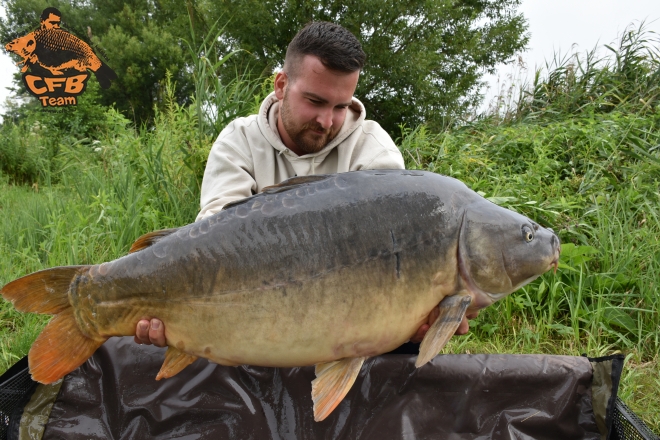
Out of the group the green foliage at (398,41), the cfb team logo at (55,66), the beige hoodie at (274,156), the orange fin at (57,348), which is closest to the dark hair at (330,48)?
the beige hoodie at (274,156)

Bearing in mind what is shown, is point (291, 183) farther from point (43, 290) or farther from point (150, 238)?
point (43, 290)

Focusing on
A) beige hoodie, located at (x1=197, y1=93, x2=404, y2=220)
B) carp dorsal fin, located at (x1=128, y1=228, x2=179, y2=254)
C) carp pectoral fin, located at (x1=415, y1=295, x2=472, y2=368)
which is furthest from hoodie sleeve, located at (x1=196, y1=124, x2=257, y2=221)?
carp pectoral fin, located at (x1=415, y1=295, x2=472, y2=368)

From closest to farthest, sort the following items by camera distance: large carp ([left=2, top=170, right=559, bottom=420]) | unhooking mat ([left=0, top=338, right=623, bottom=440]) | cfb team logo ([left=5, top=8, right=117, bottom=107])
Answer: large carp ([left=2, top=170, right=559, bottom=420]) → unhooking mat ([left=0, top=338, right=623, bottom=440]) → cfb team logo ([left=5, top=8, right=117, bottom=107])

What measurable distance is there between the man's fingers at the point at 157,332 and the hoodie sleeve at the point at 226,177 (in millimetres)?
615

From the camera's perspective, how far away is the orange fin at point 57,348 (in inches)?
49.0

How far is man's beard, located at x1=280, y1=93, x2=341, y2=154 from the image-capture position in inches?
72.8

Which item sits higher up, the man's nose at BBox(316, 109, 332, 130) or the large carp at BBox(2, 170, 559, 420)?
the man's nose at BBox(316, 109, 332, 130)

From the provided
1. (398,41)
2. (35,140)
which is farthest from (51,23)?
(398,41)

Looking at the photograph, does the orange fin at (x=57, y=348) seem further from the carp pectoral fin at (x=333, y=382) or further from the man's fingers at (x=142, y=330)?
the carp pectoral fin at (x=333, y=382)

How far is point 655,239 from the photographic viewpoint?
2.39 m

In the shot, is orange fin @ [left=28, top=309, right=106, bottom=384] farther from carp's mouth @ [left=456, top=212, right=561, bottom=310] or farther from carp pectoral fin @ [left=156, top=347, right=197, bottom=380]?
carp's mouth @ [left=456, top=212, right=561, bottom=310]

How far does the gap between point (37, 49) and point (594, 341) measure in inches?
360

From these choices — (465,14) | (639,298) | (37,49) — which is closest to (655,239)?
(639,298)

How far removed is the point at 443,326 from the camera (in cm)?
120
